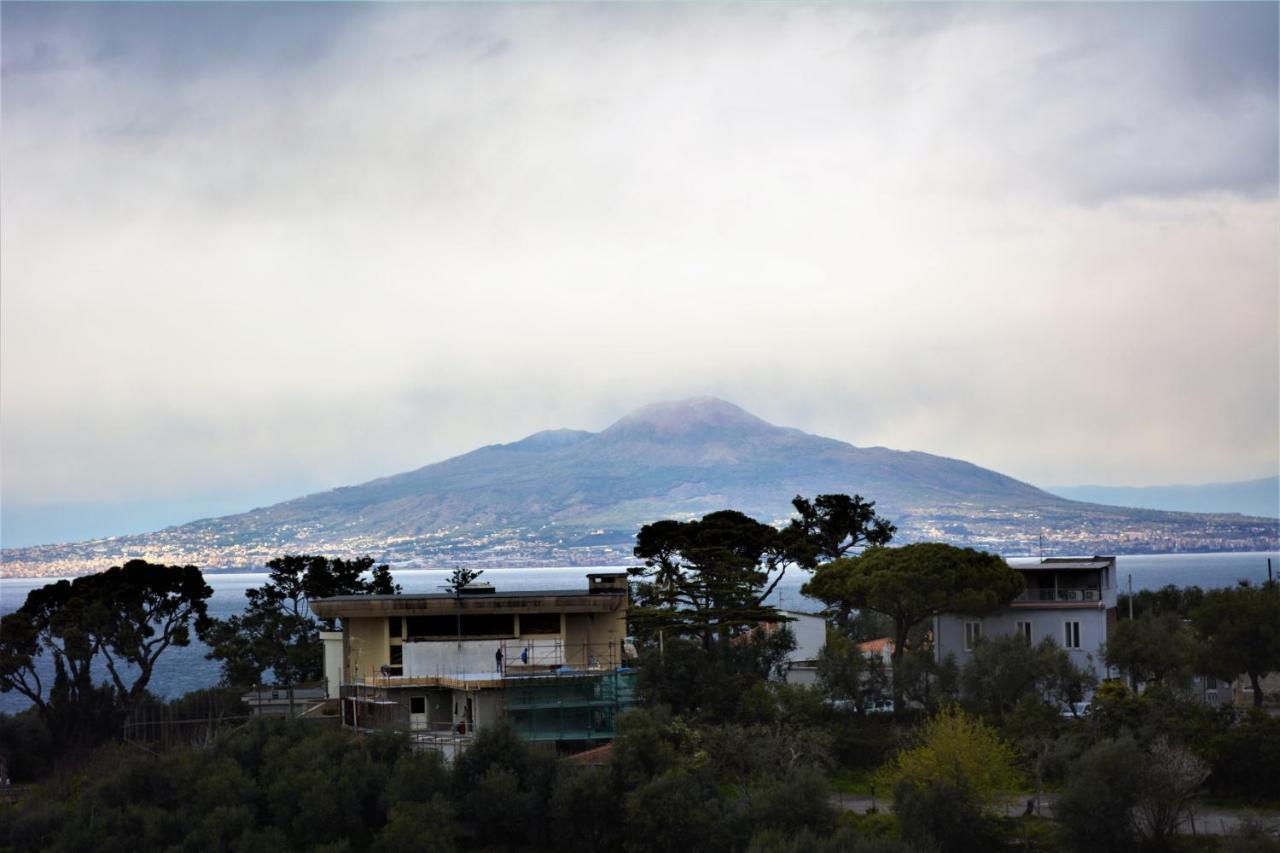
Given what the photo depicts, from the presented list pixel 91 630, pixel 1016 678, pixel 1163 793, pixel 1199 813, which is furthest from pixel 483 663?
pixel 1199 813

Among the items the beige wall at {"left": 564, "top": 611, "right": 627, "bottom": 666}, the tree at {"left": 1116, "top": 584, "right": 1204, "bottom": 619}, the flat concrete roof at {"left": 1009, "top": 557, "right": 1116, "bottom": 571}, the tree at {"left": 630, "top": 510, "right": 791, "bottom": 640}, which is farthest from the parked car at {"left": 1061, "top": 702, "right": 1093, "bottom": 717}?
the tree at {"left": 1116, "top": 584, "right": 1204, "bottom": 619}

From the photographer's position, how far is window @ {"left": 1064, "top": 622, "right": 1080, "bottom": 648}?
51156 mm

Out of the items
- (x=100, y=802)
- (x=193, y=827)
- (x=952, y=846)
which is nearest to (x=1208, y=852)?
(x=952, y=846)

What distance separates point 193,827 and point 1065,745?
69.2 feet

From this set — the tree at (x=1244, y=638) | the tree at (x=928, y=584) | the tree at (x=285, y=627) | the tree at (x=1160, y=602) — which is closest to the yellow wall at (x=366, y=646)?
the tree at (x=285, y=627)

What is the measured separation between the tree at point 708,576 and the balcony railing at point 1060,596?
834 centimetres

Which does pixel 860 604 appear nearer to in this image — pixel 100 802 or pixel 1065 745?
pixel 1065 745

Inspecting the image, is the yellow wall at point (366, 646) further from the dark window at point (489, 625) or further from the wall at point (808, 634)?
the wall at point (808, 634)

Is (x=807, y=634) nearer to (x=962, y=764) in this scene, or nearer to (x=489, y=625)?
(x=489, y=625)

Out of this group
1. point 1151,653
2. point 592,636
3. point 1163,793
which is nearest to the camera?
point 1163,793

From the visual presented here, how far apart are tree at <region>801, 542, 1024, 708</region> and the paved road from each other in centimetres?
956

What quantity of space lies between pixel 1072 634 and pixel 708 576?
488 inches

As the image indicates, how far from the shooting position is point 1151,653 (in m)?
46.1

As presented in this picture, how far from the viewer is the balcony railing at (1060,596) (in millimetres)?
51656
